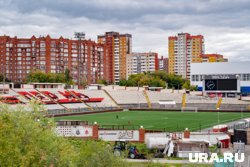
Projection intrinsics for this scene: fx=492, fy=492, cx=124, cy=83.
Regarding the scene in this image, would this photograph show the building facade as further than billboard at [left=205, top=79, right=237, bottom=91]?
Yes

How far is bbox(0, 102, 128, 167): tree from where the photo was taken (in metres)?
17.7

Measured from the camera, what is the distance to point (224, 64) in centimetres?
10444

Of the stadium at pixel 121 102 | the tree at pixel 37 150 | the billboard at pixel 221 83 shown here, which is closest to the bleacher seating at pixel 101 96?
the stadium at pixel 121 102

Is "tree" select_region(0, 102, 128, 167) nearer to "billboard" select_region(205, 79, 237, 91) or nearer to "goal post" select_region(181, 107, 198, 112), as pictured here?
"goal post" select_region(181, 107, 198, 112)

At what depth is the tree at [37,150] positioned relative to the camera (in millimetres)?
17672

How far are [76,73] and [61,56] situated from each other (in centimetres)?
887

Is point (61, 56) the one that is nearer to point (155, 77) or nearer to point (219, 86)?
→ point (155, 77)

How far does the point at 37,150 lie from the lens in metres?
18.4

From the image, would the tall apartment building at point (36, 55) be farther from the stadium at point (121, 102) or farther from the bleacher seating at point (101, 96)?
the bleacher seating at point (101, 96)

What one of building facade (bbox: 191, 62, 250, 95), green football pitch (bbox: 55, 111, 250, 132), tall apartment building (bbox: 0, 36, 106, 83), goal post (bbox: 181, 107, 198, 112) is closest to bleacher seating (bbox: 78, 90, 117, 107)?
goal post (bbox: 181, 107, 198, 112)

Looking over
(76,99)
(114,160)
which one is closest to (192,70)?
(76,99)

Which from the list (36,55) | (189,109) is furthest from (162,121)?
(36,55)

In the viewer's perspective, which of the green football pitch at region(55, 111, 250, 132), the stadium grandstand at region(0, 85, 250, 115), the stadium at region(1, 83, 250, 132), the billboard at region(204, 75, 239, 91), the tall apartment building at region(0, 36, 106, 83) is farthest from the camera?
the tall apartment building at region(0, 36, 106, 83)

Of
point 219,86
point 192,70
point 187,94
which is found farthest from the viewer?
point 192,70
